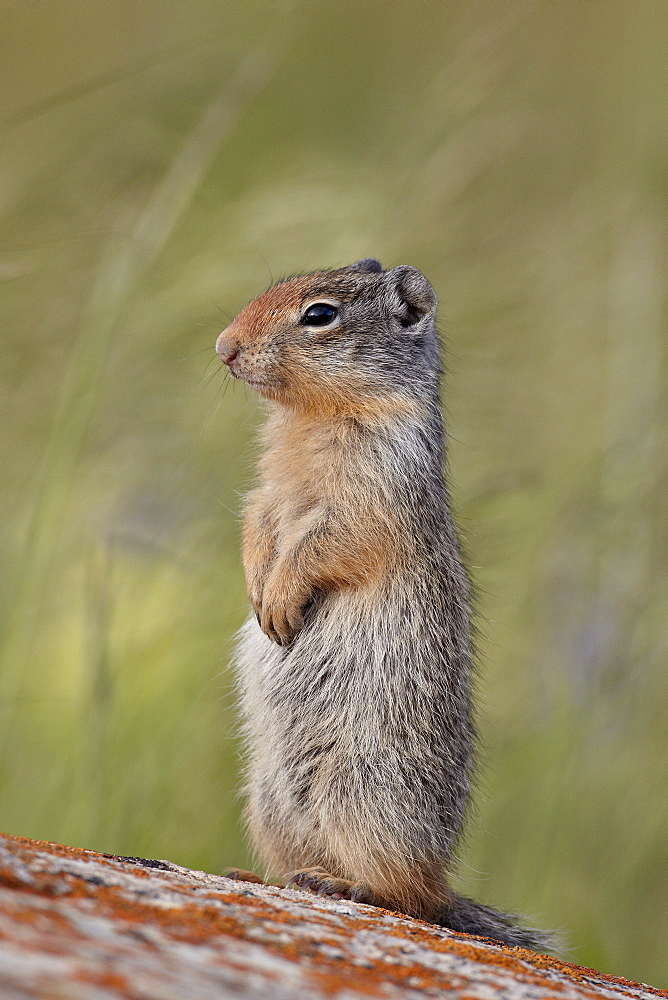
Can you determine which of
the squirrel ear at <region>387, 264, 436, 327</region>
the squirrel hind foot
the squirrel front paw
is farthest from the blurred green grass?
the squirrel hind foot

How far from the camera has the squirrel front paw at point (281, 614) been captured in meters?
3.83

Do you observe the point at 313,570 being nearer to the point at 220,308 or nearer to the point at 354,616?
the point at 354,616

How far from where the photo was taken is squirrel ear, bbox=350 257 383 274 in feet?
15.2

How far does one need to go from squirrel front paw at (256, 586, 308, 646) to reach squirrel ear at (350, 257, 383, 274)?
1.52m

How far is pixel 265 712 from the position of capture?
4.02 metres

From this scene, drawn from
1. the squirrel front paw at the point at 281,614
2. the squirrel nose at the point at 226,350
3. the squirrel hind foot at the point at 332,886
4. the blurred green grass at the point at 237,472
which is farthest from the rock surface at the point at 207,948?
the squirrel nose at the point at 226,350

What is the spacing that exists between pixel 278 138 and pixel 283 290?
5.10 meters

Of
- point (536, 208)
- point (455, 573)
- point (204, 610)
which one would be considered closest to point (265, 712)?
point (204, 610)

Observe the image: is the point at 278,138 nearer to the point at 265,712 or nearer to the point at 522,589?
the point at 522,589

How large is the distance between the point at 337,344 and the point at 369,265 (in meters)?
0.64

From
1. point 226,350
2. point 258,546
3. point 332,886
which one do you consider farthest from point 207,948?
point 226,350

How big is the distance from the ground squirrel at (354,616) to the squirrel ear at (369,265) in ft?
0.53

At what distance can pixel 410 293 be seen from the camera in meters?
4.56

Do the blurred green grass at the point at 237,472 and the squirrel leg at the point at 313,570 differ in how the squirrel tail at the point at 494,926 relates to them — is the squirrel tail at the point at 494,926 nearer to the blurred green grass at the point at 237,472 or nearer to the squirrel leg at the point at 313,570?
the blurred green grass at the point at 237,472
